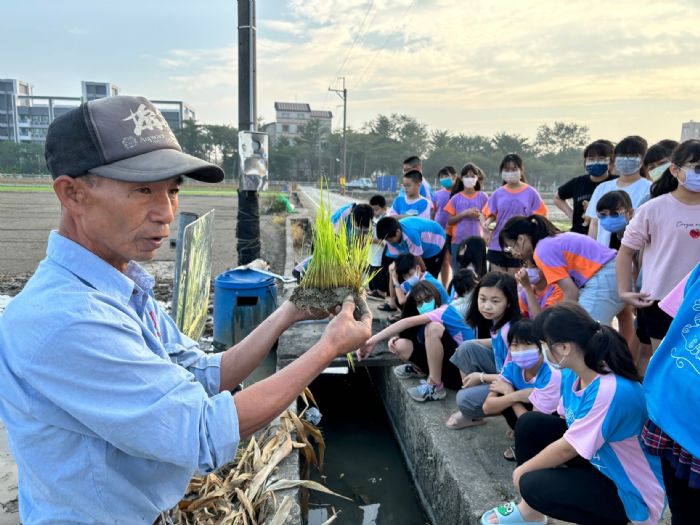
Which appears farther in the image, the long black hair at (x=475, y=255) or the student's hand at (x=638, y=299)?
the long black hair at (x=475, y=255)

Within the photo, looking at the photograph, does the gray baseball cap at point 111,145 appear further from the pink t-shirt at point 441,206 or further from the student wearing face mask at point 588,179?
the pink t-shirt at point 441,206

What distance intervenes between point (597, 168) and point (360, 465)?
391cm

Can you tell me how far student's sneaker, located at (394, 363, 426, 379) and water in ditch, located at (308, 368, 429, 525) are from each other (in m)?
0.69

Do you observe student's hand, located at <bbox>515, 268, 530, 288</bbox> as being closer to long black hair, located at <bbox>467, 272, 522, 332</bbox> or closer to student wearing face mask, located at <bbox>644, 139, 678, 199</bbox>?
long black hair, located at <bbox>467, 272, 522, 332</bbox>

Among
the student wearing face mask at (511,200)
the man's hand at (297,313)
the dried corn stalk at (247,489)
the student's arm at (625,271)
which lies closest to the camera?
the man's hand at (297,313)

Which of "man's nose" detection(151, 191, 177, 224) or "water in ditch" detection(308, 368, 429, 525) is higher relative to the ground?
"man's nose" detection(151, 191, 177, 224)

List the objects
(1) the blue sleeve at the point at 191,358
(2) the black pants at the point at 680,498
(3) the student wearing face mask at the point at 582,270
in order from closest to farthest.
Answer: (1) the blue sleeve at the point at 191,358
(2) the black pants at the point at 680,498
(3) the student wearing face mask at the point at 582,270

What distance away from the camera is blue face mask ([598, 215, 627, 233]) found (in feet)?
13.9

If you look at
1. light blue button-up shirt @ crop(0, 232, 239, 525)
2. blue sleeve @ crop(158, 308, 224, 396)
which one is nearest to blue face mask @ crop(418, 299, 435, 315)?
blue sleeve @ crop(158, 308, 224, 396)

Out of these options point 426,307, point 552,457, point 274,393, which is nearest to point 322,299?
point 274,393

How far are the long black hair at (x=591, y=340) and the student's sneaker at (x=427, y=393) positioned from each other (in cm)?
177

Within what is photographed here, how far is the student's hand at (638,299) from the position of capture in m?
3.33

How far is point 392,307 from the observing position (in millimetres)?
6242

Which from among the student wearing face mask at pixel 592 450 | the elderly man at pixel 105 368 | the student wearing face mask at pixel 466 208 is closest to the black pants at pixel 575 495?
the student wearing face mask at pixel 592 450
